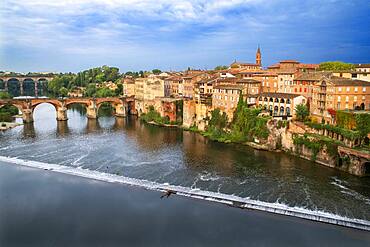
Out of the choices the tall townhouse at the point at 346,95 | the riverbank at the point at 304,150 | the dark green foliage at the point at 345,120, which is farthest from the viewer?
the tall townhouse at the point at 346,95

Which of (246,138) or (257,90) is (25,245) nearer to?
(246,138)

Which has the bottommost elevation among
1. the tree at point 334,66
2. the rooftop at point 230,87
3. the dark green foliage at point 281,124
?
the dark green foliage at point 281,124

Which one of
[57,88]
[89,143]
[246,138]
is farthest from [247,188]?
[57,88]

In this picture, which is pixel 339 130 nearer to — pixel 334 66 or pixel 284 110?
pixel 284 110

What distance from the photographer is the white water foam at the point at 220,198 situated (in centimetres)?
1700

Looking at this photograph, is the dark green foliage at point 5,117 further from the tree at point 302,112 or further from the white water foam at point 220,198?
the tree at point 302,112

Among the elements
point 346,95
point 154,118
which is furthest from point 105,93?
point 346,95

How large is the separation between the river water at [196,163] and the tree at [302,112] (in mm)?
4344

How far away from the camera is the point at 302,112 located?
30.2 meters

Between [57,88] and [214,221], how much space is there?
7908 cm

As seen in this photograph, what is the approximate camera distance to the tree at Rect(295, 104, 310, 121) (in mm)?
30219

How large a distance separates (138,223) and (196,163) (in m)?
9.75

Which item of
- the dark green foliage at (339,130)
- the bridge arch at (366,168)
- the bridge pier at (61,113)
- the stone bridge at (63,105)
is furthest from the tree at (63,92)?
the bridge arch at (366,168)

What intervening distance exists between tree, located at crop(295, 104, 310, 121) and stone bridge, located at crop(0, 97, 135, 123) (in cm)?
2899
